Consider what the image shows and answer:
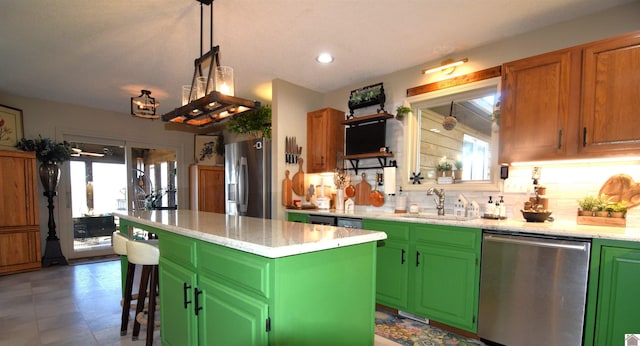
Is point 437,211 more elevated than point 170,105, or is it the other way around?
point 170,105

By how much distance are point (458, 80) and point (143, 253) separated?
3141 mm

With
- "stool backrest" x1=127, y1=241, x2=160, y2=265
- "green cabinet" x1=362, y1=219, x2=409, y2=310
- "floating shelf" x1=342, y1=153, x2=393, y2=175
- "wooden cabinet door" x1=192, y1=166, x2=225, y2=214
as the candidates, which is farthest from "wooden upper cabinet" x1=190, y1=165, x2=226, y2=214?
"green cabinet" x1=362, y1=219, x2=409, y2=310

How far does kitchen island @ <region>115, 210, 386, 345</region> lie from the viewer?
1.19 metres

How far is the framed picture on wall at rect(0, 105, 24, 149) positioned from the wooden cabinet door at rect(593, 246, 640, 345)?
6628 mm

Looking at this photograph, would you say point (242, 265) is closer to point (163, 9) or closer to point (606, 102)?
point (163, 9)

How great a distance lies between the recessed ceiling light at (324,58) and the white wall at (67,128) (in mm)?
4022

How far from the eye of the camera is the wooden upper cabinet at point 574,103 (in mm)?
1867

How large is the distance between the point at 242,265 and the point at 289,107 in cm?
274

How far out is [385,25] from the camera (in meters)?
2.36

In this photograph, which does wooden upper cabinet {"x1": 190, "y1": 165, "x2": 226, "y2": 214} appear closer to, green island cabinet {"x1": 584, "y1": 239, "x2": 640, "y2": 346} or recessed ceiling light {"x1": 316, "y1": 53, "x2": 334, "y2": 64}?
recessed ceiling light {"x1": 316, "y1": 53, "x2": 334, "y2": 64}

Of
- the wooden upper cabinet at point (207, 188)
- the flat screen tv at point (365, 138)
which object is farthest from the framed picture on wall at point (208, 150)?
the flat screen tv at point (365, 138)

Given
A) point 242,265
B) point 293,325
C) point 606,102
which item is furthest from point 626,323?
point 242,265

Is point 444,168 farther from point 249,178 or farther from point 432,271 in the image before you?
point 249,178

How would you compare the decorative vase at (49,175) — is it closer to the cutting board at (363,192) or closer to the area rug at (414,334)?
the cutting board at (363,192)
